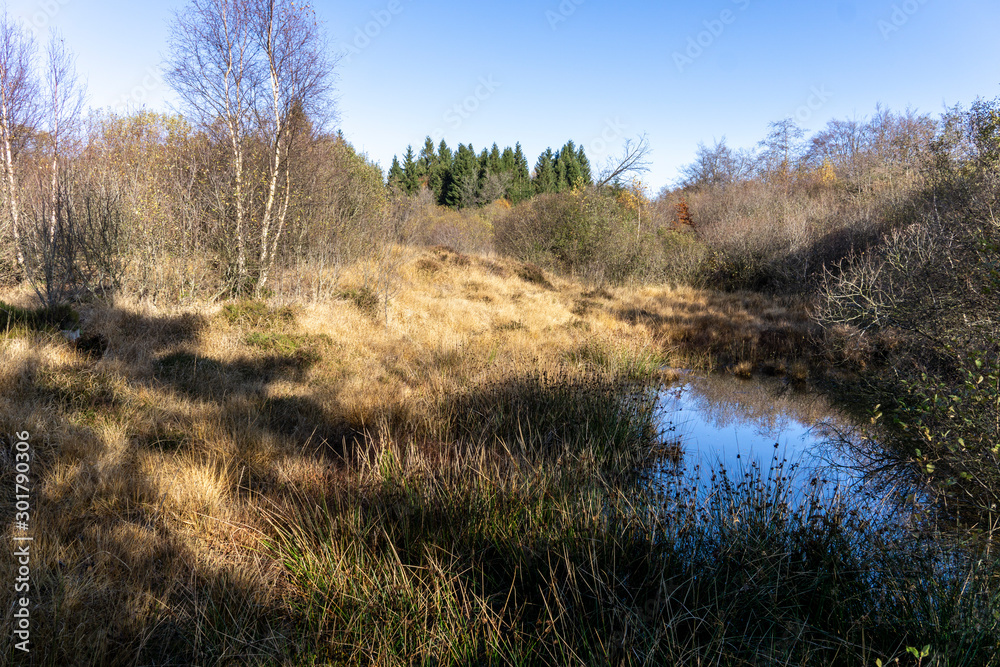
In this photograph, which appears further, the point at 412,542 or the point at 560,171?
the point at 560,171

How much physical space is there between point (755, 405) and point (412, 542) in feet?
20.0

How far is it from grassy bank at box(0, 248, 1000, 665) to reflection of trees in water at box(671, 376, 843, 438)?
5.94 feet

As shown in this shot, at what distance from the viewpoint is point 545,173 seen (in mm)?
46000

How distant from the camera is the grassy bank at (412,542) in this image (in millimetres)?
1993

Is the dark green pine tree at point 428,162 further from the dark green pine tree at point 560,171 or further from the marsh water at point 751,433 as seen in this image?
the marsh water at point 751,433

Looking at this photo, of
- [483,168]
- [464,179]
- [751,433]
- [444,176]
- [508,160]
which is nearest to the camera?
[751,433]

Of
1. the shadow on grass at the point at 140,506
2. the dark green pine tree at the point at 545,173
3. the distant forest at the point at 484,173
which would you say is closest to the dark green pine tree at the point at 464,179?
the distant forest at the point at 484,173

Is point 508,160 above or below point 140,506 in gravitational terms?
above

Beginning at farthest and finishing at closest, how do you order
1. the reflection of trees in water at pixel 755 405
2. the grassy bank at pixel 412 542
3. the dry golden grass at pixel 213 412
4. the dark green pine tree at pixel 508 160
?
the dark green pine tree at pixel 508 160
the reflection of trees in water at pixel 755 405
the dry golden grass at pixel 213 412
the grassy bank at pixel 412 542

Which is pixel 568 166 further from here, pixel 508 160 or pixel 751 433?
pixel 751 433

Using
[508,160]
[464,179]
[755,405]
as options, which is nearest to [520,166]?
[508,160]

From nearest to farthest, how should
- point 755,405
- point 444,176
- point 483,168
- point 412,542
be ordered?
point 412,542 < point 755,405 < point 483,168 < point 444,176

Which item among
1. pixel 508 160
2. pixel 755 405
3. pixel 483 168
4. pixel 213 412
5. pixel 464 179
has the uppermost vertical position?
pixel 508 160

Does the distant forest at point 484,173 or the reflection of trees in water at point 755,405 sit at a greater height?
the distant forest at point 484,173
